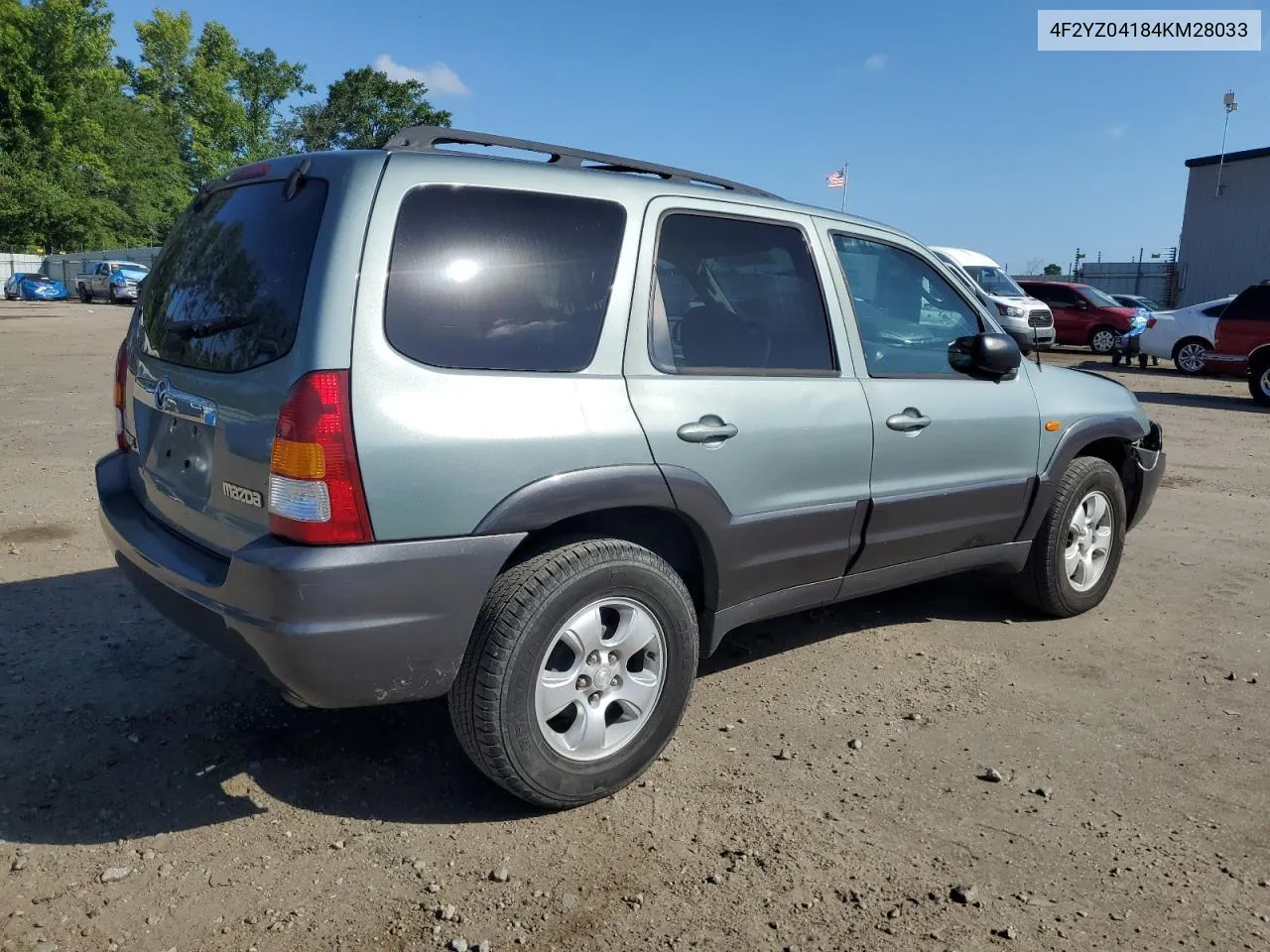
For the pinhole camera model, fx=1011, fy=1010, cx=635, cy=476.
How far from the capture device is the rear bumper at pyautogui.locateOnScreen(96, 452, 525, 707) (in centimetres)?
254

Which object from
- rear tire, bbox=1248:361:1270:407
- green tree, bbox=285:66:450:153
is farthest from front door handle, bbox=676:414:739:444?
green tree, bbox=285:66:450:153

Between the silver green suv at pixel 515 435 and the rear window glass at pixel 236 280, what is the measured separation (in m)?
0.01

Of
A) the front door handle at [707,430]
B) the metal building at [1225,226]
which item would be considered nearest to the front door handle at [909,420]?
the front door handle at [707,430]

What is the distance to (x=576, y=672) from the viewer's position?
2.98 metres

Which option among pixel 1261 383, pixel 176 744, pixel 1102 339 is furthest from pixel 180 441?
pixel 1102 339

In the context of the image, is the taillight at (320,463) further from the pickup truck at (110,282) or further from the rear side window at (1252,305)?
the pickup truck at (110,282)

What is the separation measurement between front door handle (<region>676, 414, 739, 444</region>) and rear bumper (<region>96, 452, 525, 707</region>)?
2.22 feet

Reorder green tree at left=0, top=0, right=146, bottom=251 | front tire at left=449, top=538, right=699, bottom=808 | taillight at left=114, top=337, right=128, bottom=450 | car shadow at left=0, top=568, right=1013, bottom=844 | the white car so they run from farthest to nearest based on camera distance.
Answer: green tree at left=0, top=0, right=146, bottom=251 < the white car < taillight at left=114, top=337, right=128, bottom=450 < car shadow at left=0, top=568, right=1013, bottom=844 < front tire at left=449, top=538, right=699, bottom=808

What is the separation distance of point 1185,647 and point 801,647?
1754mm

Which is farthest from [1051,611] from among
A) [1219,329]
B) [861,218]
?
[1219,329]

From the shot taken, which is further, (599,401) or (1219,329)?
(1219,329)

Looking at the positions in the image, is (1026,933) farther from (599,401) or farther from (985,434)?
(985,434)

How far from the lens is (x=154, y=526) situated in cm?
322

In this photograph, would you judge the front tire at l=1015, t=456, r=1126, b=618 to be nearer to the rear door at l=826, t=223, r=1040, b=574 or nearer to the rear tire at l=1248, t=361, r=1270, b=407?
the rear door at l=826, t=223, r=1040, b=574
